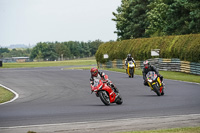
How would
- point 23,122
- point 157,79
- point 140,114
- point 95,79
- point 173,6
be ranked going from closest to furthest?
1. point 23,122
2. point 140,114
3. point 95,79
4. point 157,79
5. point 173,6

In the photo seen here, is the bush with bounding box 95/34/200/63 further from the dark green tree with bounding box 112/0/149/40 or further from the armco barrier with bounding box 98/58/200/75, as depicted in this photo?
the dark green tree with bounding box 112/0/149/40

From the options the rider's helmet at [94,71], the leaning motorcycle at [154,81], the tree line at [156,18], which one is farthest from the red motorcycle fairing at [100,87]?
the tree line at [156,18]

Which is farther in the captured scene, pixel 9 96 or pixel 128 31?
pixel 128 31

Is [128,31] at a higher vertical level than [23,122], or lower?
higher

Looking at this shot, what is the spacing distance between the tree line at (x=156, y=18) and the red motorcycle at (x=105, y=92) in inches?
1512

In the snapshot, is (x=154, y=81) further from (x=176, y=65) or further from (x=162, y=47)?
(x=162, y=47)

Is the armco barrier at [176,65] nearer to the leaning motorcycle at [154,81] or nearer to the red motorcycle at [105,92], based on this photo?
the leaning motorcycle at [154,81]

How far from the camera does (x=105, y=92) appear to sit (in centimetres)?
1483

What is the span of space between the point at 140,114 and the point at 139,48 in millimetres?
40993

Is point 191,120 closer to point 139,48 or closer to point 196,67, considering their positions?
point 196,67

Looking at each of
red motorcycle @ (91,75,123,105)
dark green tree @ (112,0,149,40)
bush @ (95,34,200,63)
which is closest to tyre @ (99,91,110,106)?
red motorcycle @ (91,75,123,105)

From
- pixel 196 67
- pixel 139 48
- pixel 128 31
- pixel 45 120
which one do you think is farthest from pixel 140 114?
pixel 128 31

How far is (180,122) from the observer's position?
33.7ft

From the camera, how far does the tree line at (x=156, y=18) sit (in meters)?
54.3
